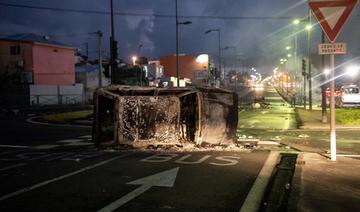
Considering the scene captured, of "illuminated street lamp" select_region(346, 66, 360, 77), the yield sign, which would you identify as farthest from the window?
"illuminated street lamp" select_region(346, 66, 360, 77)

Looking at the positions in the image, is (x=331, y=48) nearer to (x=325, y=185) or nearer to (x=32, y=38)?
A: (x=325, y=185)

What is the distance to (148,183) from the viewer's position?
27.9 ft

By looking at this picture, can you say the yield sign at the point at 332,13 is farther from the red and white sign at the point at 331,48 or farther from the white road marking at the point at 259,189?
the white road marking at the point at 259,189

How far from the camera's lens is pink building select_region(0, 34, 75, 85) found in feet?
197

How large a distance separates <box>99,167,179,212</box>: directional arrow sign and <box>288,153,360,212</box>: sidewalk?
222 centimetres

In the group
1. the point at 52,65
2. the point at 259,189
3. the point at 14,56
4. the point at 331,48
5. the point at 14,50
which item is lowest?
the point at 259,189

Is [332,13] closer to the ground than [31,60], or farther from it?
closer to the ground

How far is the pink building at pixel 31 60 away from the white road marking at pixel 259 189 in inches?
2088

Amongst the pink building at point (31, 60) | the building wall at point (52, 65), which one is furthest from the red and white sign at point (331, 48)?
the building wall at point (52, 65)

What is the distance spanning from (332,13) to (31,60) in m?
55.1

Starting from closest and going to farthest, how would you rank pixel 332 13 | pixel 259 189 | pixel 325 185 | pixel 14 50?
pixel 259 189 < pixel 325 185 < pixel 332 13 < pixel 14 50

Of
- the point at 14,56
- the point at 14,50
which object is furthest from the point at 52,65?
the point at 14,50

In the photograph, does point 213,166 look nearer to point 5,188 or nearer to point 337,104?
point 5,188

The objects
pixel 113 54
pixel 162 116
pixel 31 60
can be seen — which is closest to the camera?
pixel 162 116
